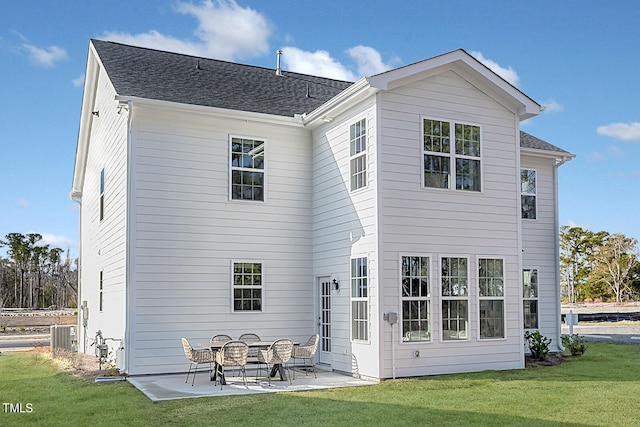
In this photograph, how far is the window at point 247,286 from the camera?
1340cm

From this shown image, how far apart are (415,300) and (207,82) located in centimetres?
735

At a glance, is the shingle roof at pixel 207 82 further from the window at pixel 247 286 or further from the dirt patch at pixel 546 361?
the dirt patch at pixel 546 361

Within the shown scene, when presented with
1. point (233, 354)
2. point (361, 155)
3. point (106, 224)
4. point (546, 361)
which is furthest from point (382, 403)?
point (106, 224)

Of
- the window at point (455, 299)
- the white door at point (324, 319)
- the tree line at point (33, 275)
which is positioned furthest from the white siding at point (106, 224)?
the tree line at point (33, 275)

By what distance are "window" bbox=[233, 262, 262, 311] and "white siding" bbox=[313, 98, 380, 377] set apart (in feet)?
4.53

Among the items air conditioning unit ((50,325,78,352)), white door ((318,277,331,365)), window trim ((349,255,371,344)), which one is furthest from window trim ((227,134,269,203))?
air conditioning unit ((50,325,78,352))

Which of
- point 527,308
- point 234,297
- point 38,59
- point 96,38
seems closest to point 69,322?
point 38,59

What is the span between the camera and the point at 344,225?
1291 cm

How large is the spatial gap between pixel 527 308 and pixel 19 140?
18.9m

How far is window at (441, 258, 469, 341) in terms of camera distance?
39.9ft

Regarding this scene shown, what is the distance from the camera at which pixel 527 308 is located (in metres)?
16.0

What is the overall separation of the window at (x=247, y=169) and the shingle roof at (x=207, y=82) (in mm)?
786

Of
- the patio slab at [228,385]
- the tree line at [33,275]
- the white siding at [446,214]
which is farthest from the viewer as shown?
the tree line at [33,275]

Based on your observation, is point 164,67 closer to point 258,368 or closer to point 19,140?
point 258,368
